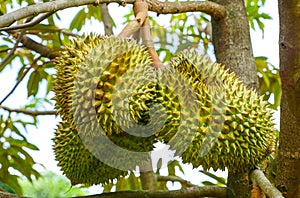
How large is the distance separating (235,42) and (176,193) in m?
0.53

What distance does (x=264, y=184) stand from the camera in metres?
0.98

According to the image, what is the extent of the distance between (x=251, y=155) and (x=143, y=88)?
11.0 inches

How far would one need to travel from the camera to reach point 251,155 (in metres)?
1.09

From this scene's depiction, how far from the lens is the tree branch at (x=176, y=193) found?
1219mm

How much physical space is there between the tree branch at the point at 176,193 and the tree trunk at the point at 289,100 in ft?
0.86

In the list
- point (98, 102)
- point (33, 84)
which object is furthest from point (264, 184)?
point (33, 84)

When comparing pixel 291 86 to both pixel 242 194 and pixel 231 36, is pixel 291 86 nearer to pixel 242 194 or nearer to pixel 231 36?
pixel 242 194

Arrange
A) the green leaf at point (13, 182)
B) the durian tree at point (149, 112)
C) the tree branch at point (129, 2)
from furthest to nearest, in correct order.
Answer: the green leaf at point (13, 182) → the durian tree at point (149, 112) → the tree branch at point (129, 2)

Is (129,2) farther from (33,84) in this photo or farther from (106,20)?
(33,84)

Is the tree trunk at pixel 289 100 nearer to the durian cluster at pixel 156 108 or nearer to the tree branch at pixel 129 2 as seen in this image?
the durian cluster at pixel 156 108

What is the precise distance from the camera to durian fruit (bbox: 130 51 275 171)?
1.09 metres

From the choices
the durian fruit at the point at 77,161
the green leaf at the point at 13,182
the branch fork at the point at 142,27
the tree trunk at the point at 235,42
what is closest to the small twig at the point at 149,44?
the branch fork at the point at 142,27

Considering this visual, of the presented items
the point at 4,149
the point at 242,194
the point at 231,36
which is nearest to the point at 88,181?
the point at 242,194

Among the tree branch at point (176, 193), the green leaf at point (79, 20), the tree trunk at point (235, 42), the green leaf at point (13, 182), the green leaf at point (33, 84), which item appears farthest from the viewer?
the green leaf at point (79, 20)
